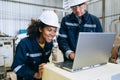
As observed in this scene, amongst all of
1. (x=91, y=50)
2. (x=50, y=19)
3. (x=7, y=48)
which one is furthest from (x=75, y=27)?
(x=7, y=48)

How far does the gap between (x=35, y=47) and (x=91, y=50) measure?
0.51m

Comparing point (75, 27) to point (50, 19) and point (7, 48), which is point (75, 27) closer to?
point (50, 19)

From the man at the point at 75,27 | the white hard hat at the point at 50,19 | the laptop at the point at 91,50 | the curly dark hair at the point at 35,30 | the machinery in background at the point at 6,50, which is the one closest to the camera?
the laptop at the point at 91,50

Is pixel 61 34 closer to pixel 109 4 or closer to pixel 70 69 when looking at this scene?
pixel 70 69

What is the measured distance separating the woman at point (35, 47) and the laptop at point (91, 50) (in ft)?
1.00

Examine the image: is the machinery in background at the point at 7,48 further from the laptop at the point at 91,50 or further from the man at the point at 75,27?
the laptop at the point at 91,50

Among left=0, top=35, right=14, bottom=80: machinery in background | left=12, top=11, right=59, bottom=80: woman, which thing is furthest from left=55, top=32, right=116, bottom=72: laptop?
left=0, top=35, right=14, bottom=80: machinery in background

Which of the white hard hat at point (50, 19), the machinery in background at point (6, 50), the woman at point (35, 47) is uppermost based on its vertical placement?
the white hard hat at point (50, 19)

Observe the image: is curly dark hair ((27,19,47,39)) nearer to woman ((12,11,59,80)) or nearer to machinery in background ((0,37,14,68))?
woman ((12,11,59,80))

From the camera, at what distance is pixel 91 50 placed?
703 mm

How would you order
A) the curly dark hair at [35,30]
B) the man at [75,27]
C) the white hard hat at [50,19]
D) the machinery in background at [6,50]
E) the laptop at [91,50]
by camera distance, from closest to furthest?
the laptop at [91,50] < the white hard hat at [50,19] < the curly dark hair at [35,30] < the man at [75,27] < the machinery in background at [6,50]

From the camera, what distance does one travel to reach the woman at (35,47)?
1014mm

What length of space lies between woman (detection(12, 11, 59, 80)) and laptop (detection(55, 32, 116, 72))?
0.31m

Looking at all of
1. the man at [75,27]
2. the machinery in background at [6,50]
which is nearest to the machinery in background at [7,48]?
the machinery in background at [6,50]
